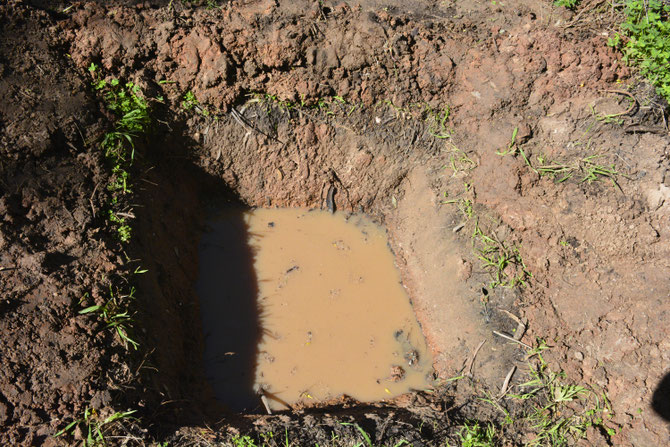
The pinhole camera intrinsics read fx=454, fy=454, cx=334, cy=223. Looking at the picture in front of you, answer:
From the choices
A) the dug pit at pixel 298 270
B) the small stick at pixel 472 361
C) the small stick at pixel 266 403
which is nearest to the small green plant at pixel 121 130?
the dug pit at pixel 298 270

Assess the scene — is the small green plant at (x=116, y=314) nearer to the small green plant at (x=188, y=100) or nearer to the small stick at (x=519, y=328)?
the small green plant at (x=188, y=100)

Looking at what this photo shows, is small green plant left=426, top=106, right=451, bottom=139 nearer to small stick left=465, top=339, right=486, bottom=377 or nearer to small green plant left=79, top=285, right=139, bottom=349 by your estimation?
small stick left=465, top=339, right=486, bottom=377

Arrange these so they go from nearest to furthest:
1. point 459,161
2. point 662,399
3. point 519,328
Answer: point 662,399, point 519,328, point 459,161

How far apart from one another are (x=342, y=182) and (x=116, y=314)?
208 cm

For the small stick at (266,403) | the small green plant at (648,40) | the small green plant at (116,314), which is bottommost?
the small stick at (266,403)

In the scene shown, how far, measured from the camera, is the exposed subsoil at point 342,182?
288cm

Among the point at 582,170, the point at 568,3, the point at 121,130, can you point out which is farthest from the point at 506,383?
the point at 121,130

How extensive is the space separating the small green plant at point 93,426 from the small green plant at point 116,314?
41 cm

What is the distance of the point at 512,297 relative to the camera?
3.40 m

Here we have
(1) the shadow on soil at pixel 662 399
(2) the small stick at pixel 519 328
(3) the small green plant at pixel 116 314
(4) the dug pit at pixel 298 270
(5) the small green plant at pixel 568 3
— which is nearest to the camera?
(3) the small green plant at pixel 116 314

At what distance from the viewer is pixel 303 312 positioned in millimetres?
3717

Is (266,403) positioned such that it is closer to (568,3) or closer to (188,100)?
(188,100)

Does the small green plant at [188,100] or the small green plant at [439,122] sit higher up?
the small green plant at [188,100]

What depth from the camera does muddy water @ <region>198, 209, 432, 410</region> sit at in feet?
→ 11.5
